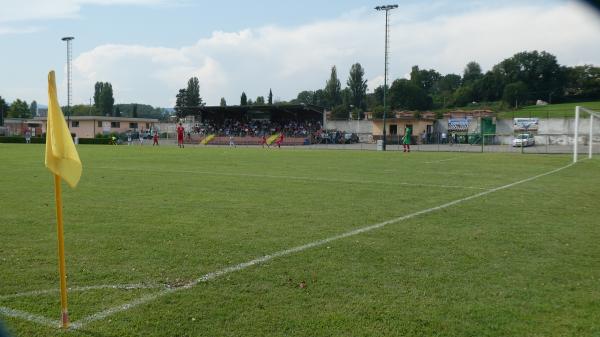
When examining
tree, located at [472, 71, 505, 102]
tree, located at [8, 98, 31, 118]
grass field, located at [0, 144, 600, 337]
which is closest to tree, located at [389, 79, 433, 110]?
tree, located at [8, 98, 31, 118]

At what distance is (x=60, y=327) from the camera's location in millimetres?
4055

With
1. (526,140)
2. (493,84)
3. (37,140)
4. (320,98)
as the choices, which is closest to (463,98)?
(526,140)

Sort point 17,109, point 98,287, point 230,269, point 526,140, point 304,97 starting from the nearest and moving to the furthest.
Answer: point 98,287 → point 230,269 → point 526,140 → point 17,109 → point 304,97

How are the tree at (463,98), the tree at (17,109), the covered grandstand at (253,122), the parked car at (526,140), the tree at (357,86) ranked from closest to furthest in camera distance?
the parked car at (526,140) → the covered grandstand at (253,122) → the tree at (463,98) → the tree at (17,109) → the tree at (357,86)

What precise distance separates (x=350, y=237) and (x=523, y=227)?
2.85m

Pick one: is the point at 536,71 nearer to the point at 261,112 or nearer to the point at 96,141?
the point at 96,141

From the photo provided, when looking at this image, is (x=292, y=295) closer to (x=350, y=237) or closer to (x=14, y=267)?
(x=350, y=237)

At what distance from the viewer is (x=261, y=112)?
7825 cm

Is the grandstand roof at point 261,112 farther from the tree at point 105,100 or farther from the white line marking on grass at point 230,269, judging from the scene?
the tree at point 105,100

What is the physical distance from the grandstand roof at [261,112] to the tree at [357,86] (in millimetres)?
70901

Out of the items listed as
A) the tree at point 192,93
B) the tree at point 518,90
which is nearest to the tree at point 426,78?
the tree at point 192,93

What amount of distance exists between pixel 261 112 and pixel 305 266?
73.3 m

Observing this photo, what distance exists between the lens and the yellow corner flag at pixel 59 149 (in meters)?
3.90

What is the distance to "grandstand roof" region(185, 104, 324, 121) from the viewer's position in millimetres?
73875
